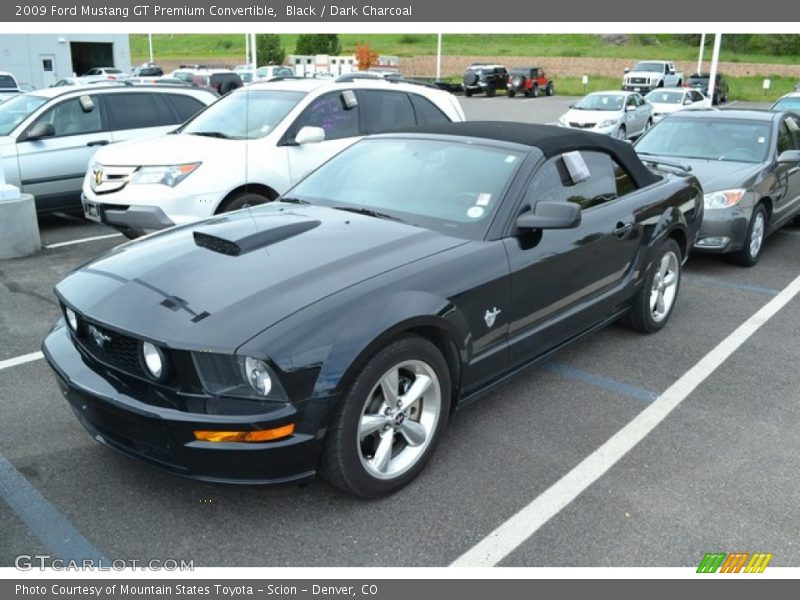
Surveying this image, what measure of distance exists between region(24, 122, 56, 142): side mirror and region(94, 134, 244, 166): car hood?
1639 mm

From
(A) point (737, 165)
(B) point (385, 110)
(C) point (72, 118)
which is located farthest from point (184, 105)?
(A) point (737, 165)

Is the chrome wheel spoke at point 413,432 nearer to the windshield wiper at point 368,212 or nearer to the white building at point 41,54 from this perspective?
the windshield wiper at point 368,212

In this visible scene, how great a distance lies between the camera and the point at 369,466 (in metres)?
3.03

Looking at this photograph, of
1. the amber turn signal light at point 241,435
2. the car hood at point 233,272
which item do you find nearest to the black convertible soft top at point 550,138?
the car hood at point 233,272

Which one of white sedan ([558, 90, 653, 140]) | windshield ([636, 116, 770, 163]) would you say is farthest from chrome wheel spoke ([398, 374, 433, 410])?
white sedan ([558, 90, 653, 140])

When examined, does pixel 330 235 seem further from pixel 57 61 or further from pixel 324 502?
pixel 57 61

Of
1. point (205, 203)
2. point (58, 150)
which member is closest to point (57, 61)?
point (58, 150)

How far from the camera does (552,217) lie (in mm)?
3533

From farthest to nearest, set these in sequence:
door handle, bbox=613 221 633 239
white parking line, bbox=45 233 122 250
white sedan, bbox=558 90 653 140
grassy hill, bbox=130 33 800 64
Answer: grassy hill, bbox=130 33 800 64
white sedan, bbox=558 90 653 140
white parking line, bbox=45 233 122 250
door handle, bbox=613 221 633 239

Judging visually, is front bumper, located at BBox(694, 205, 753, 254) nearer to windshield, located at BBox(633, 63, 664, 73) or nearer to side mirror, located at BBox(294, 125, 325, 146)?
side mirror, located at BBox(294, 125, 325, 146)

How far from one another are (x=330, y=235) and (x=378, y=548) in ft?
5.01

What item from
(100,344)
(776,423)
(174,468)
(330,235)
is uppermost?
(330,235)

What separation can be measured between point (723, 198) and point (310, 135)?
4.11 metres

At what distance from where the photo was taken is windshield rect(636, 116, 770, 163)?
770cm
